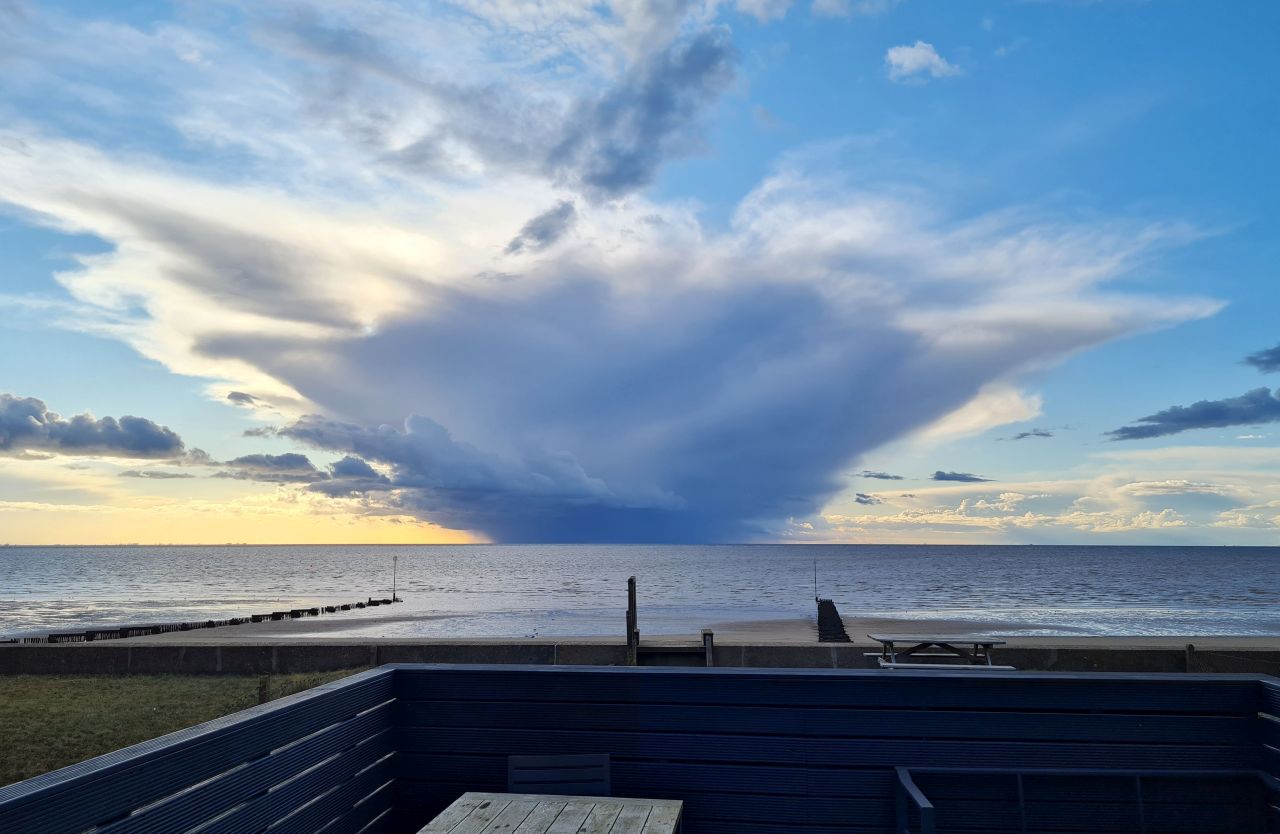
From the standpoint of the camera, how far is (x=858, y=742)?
3.56 meters

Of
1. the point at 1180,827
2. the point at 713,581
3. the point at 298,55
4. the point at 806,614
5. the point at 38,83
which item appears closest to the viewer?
the point at 1180,827

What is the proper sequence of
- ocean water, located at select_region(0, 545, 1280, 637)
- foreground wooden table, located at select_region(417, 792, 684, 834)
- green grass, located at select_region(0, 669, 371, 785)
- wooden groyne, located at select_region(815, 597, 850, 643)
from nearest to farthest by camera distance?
1. foreground wooden table, located at select_region(417, 792, 684, 834)
2. green grass, located at select_region(0, 669, 371, 785)
3. wooden groyne, located at select_region(815, 597, 850, 643)
4. ocean water, located at select_region(0, 545, 1280, 637)

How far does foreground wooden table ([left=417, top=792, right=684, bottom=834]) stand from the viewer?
2.92m

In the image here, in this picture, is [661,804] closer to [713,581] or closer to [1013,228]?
[1013,228]

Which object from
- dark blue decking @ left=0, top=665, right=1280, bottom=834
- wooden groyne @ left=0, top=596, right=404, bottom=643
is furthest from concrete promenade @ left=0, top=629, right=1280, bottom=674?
dark blue decking @ left=0, top=665, right=1280, bottom=834

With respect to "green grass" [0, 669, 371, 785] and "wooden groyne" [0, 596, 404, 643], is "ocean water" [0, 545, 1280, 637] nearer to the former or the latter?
"wooden groyne" [0, 596, 404, 643]

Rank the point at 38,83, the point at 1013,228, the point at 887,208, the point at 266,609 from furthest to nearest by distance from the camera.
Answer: the point at 266,609, the point at 1013,228, the point at 887,208, the point at 38,83

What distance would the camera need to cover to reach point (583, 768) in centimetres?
366

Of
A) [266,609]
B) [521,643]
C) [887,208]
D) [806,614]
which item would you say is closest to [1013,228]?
[887,208]

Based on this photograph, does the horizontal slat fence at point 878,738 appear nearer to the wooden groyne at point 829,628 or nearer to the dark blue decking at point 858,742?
the dark blue decking at point 858,742

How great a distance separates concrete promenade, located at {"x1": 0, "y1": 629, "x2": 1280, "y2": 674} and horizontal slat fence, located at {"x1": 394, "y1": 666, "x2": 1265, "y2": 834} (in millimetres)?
10046

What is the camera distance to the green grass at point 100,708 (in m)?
8.72

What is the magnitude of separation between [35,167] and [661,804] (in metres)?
17.7

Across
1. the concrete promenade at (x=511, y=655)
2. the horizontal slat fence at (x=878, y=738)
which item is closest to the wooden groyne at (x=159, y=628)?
the concrete promenade at (x=511, y=655)
